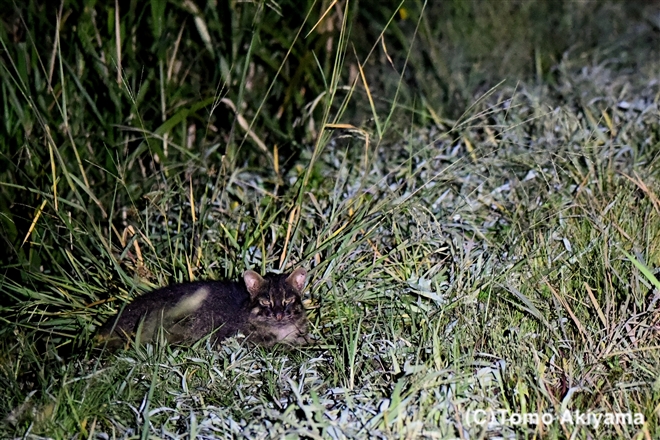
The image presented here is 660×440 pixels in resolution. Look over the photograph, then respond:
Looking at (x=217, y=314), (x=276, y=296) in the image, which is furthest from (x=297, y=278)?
(x=217, y=314)

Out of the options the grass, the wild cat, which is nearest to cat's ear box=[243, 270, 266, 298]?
the wild cat

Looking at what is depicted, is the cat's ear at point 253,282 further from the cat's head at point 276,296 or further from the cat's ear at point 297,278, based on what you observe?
the cat's ear at point 297,278

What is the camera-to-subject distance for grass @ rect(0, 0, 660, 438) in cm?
284

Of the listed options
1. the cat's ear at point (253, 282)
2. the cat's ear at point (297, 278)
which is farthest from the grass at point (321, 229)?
the cat's ear at point (253, 282)

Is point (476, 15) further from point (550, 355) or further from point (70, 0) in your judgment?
point (550, 355)

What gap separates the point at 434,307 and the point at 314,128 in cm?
176

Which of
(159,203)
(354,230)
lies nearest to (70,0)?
(159,203)

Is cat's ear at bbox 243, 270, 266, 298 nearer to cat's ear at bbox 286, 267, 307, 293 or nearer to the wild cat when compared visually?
the wild cat

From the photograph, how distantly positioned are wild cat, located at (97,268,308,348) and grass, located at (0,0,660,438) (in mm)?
141

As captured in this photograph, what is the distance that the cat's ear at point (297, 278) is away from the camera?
137 inches

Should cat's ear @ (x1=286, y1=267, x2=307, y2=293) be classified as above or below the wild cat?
above

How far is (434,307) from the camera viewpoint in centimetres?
338

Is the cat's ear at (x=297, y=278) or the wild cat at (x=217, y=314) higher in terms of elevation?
the cat's ear at (x=297, y=278)

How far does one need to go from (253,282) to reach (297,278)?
6.7 inches
